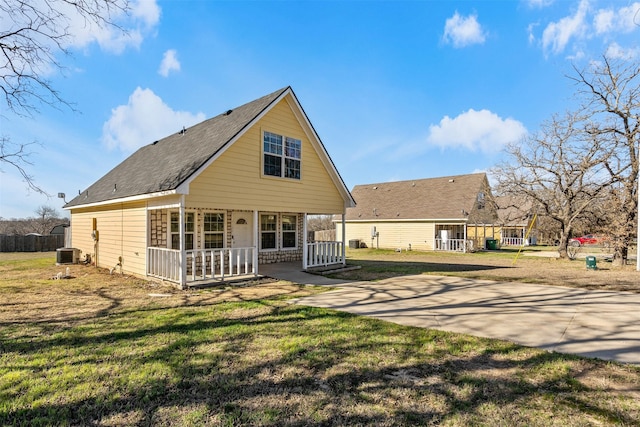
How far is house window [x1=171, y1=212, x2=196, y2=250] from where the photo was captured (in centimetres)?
1162

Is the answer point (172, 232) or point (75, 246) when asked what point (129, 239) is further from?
point (75, 246)

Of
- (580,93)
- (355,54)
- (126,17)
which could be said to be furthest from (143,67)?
(580,93)

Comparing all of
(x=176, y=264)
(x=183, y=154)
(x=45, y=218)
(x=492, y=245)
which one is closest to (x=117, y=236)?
(x=183, y=154)

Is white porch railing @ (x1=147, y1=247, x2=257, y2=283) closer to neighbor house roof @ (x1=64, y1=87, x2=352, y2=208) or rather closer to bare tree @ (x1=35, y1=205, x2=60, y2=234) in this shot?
neighbor house roof @ (x1=64, y1=87, x2=352, y2=208)

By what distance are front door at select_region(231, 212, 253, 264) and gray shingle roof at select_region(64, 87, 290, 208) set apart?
10.0 feet

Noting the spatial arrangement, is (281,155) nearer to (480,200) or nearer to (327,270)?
(327,270)

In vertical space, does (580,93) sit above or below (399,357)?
above

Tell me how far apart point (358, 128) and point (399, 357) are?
1887 centimetres

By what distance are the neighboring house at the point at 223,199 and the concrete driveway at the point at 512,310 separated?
342cm

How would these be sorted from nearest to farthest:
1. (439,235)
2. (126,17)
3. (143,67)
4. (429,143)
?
(126,17), (143,67), (439,235), (429,143)

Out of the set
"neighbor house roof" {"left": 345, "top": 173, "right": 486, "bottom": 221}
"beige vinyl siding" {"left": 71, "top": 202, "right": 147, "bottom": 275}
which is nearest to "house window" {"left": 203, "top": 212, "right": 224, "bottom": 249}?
"beige vinyl siding" {"left": 71, "top": 202, "right": 147, "bottom": 275}

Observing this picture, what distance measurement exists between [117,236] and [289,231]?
7001 mm

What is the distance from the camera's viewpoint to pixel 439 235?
92.9 ft

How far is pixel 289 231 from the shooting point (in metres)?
15.1
